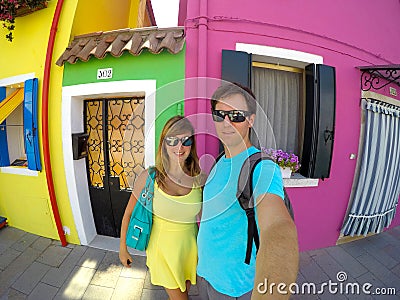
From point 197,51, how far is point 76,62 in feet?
5.93

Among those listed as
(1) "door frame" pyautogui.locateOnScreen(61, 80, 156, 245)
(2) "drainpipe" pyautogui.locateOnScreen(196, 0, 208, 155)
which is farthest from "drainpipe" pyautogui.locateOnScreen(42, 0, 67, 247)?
(2) "drainpipe" pyautogui.locateOnScreen(196, 0, 208, 155)

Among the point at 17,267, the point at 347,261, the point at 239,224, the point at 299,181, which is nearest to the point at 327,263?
the point at 347,261

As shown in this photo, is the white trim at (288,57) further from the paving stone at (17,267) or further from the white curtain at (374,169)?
the paving stone at (17,267)

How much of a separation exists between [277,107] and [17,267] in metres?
4.28

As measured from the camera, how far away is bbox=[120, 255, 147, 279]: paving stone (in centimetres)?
226

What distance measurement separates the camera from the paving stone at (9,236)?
277 centimetres

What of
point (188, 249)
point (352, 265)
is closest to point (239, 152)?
point (188, 249)

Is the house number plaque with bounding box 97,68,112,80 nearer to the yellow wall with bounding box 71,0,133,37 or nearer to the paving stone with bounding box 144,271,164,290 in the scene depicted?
the yellow wall with bounding box 71,0,133,37

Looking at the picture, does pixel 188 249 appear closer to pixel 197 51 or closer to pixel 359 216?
pixel 197 51

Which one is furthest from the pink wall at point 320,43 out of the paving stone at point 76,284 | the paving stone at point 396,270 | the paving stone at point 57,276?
the paving stone at point 57,276

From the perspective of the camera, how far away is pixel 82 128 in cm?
274

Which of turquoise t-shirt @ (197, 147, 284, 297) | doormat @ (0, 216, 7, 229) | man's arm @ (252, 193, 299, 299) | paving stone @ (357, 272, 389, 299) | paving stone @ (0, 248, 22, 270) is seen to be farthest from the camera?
doormat @ (0, 216, 7, 229)

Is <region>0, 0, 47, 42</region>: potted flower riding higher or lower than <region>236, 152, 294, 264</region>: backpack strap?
higher

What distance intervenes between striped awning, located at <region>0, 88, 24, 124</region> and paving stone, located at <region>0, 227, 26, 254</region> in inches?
77.6
